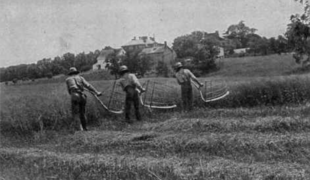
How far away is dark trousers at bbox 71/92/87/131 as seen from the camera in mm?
11984

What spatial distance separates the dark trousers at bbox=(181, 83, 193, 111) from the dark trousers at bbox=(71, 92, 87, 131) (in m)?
3.78

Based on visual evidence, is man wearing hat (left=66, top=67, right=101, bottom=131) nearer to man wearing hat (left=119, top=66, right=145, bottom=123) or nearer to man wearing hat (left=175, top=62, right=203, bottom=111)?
man wearing hat (left=119, top=66, right=145, bottom=123)

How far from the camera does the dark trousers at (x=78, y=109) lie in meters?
12.0

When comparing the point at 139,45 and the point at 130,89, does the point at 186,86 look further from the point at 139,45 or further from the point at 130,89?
the point at 139,45

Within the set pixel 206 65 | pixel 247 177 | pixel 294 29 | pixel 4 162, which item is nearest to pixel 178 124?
pixel 4 162

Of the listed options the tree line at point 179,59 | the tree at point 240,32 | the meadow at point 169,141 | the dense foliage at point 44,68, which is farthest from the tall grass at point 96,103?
the tree at point 240,32

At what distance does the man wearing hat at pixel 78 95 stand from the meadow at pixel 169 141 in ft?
1.94

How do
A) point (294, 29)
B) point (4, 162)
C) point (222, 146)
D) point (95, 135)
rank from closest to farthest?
point (222, 146), point (4, 162), point (95, 135), point (294, 29)

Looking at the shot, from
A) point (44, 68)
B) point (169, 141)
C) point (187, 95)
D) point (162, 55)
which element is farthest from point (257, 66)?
point (169, 141)

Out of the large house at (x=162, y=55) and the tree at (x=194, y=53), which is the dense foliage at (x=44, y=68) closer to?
the large house at (x=162, y=55)

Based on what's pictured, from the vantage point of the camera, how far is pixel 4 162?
8.88 metres

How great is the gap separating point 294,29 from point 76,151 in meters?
13.8

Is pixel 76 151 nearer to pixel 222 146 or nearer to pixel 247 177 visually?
pixel 222 146

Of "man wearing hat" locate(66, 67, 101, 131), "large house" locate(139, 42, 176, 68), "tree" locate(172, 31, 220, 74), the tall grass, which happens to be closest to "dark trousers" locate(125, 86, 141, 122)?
"man wearing hat" locate(66, 67, 101, 131)
